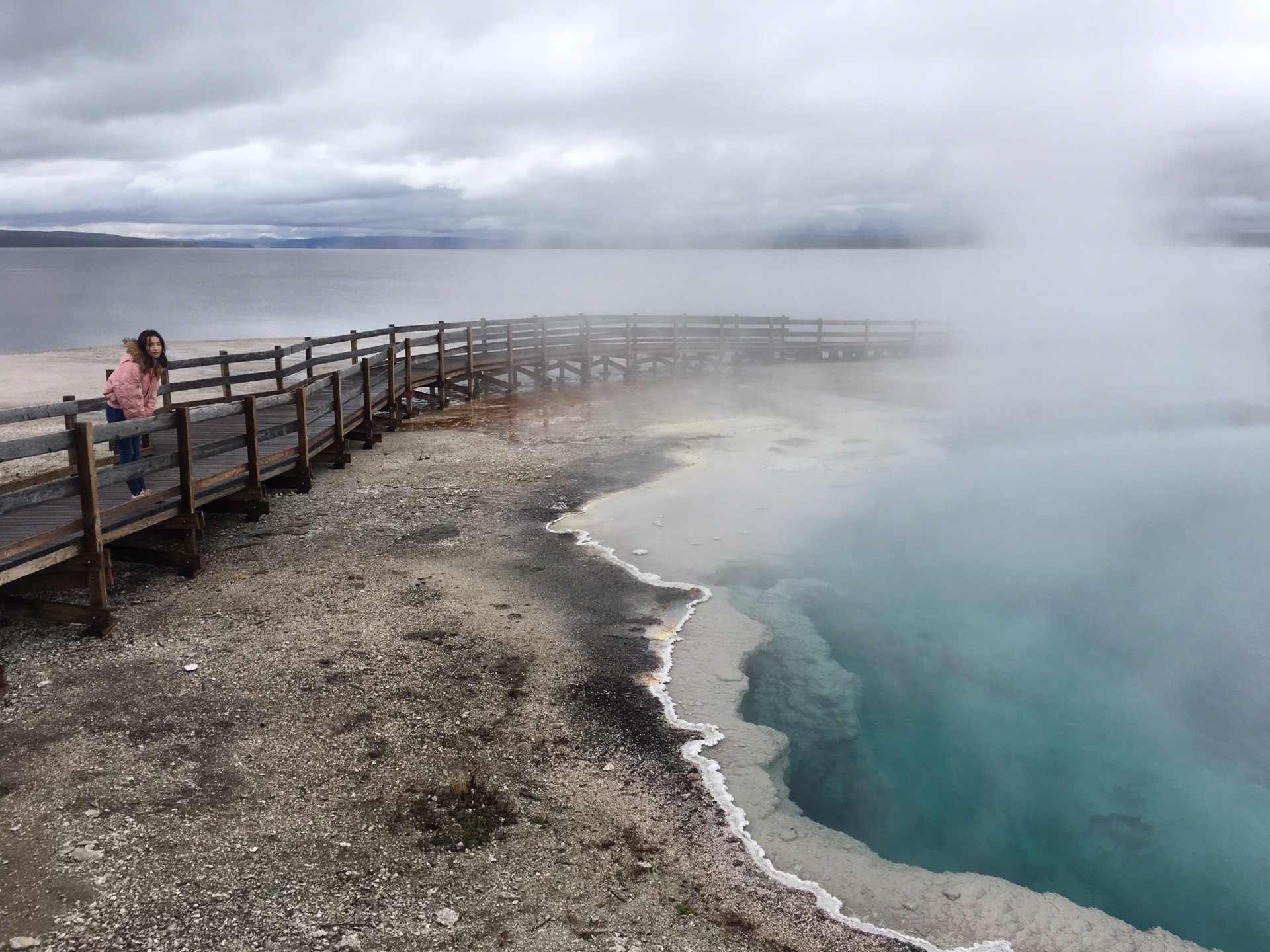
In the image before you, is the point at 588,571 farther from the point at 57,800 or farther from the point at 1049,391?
the point at 1049,391

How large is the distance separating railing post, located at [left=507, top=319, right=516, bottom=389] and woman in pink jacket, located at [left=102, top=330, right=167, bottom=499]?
13408 millimetres

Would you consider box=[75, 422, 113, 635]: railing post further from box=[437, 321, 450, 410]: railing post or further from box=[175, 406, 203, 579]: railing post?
box=[437, 321, 450, 410]: railing post

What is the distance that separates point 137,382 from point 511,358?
1373 cm

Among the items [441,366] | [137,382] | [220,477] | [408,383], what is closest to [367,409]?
[408,383]

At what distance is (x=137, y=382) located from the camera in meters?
8.52

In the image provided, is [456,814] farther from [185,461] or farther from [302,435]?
[302,435]

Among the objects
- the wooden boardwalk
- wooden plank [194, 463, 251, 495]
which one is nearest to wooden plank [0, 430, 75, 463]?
the wooden boardwalk

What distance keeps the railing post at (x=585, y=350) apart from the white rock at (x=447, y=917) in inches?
804

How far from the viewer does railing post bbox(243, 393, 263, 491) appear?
31.5 feet

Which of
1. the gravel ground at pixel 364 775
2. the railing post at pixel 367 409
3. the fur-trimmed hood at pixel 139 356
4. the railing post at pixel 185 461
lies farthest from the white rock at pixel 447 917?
the railing post at pixel 367 409

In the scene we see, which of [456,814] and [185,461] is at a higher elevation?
[185,461]

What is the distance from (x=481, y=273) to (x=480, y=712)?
192087 millimetres

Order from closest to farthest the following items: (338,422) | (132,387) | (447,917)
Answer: (447,917) → (132,387) → (338,422)

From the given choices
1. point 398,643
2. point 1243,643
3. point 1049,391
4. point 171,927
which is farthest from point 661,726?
point 1049,391
